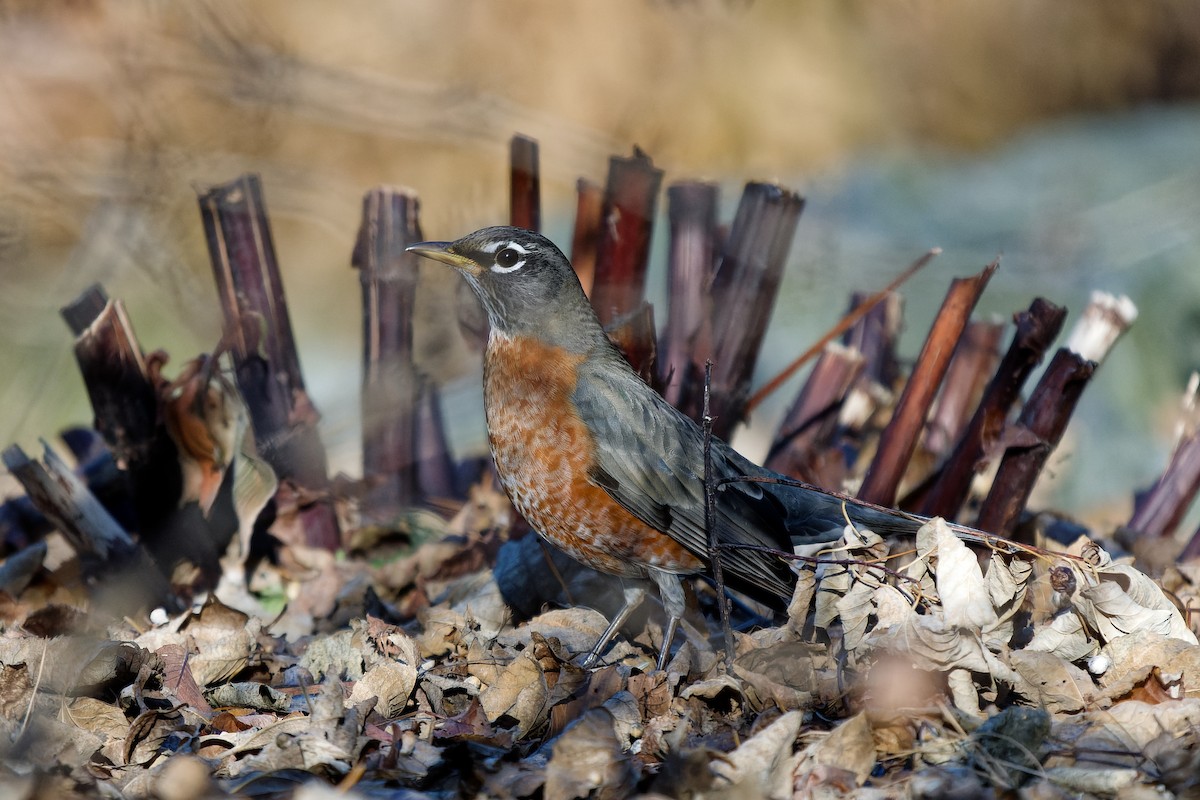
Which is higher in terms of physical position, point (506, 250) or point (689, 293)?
point (506, 250)

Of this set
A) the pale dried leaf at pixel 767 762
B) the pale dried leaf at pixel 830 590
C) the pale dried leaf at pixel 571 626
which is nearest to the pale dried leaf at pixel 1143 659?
the pale dried leaf at pixel 830 590

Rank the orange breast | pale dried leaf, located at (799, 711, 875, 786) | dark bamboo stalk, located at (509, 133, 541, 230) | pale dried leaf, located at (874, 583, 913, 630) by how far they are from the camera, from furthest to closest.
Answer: dark bamboo stalk, located at (509, 133, 541, 230)
the orange breast
pale dried leaf, located at (874, 583, 913, 630)
pale dried leaf, located at (799, 711, 875, 786)

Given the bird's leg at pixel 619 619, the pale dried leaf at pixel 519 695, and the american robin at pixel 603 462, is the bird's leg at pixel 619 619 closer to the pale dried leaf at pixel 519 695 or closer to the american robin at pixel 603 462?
the american robin at pixel 603 462

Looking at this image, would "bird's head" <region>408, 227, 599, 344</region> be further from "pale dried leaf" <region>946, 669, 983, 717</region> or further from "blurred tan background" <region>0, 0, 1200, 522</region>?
"pale dried leaf" <region>946, 669, 983, 717</region>

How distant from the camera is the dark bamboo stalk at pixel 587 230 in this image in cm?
521

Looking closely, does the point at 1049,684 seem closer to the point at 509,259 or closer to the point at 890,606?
the point at 890,606

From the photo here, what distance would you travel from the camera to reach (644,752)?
3230 mm

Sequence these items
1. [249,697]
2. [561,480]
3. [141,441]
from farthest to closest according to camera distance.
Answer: [141,441] < [561,480] < [249,697]

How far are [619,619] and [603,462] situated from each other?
673 mm

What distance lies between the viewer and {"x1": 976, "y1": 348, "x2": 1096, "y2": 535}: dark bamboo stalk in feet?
14.5

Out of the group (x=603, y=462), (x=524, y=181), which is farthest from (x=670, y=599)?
(x=524, y=181)

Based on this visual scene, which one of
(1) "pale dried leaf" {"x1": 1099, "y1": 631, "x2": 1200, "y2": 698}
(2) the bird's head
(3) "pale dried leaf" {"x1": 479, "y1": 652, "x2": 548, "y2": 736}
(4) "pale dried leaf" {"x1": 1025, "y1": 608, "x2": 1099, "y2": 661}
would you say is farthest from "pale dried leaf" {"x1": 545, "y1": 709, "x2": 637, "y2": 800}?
(2) the bird's head

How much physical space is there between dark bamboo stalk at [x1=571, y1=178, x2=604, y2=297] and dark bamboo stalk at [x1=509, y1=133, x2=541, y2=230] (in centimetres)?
21

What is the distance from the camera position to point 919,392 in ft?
15.4
